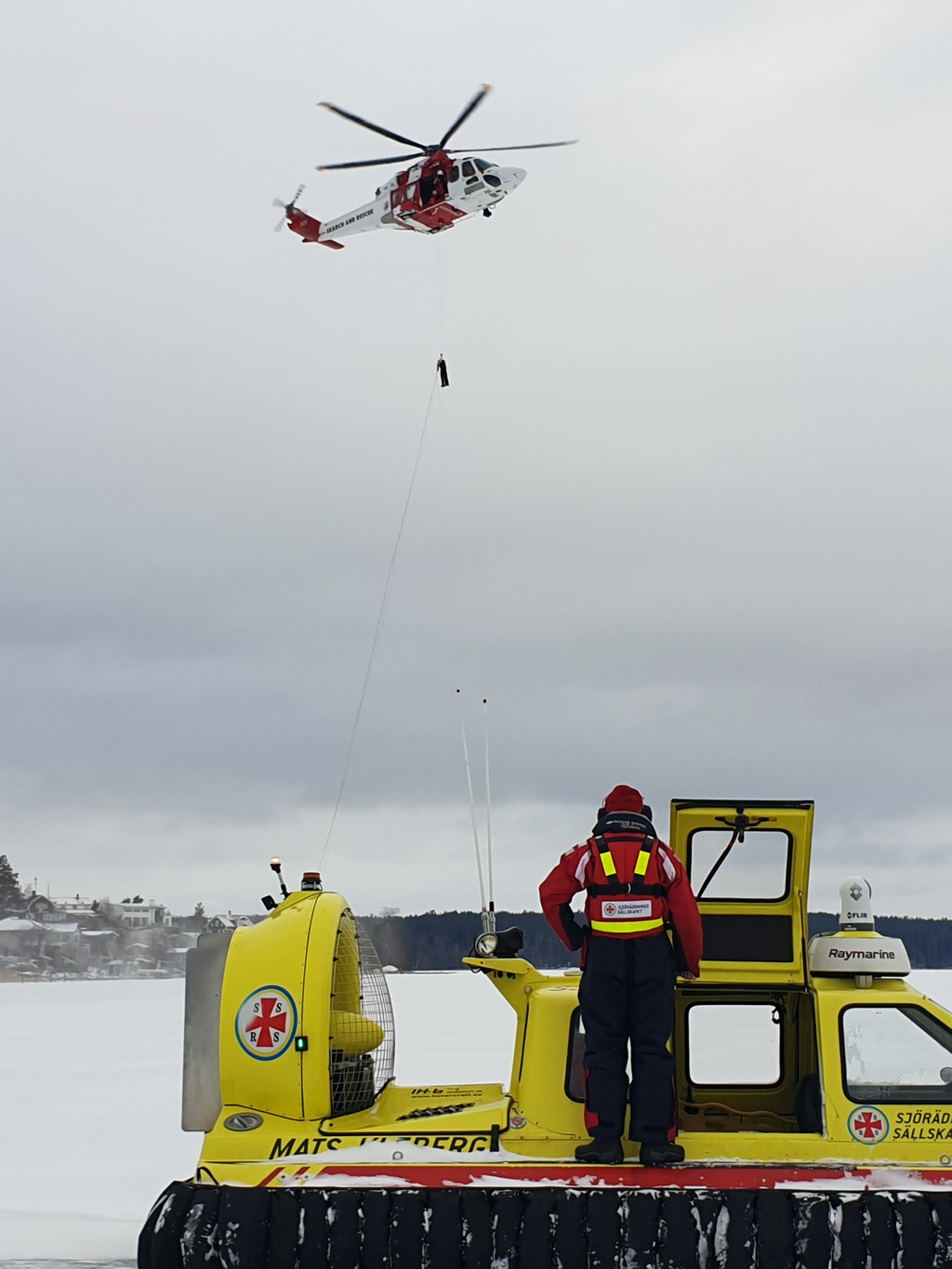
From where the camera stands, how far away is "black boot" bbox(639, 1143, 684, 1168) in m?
5.22

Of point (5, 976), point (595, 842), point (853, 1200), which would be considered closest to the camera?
point (853, 1200)

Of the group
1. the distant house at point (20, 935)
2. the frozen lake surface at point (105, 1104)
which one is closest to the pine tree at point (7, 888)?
the distant house at point (20, 935)

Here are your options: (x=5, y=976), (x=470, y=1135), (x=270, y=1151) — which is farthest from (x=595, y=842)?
(x=5, y=976)

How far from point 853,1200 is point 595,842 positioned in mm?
1502

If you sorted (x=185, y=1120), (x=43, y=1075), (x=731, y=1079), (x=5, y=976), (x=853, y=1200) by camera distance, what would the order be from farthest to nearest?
(x=5, y=976)
(x=43, y=1075)
(x=731, y=1079)
(x=185, y=1120)
(x=853, y=1200)

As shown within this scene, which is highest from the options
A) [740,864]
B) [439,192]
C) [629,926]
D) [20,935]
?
[439,192]

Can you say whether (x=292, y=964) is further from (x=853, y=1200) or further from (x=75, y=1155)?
(x=75, y=1155)

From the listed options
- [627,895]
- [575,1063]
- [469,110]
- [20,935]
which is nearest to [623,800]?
[627,895]

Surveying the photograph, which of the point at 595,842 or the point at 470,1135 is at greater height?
the point at 595,842

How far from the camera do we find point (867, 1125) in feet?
17.7

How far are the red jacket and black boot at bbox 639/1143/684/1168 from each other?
2.06 ft

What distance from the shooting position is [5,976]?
4709cm

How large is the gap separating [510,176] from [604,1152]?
40.5 feet

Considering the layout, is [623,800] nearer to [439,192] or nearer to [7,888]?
[439,192]
